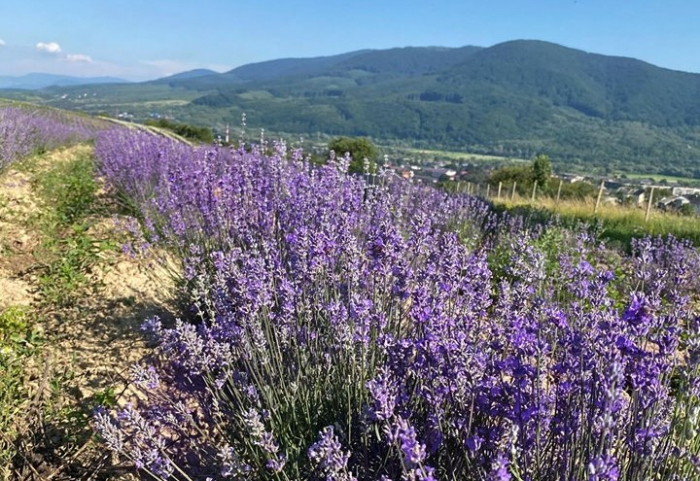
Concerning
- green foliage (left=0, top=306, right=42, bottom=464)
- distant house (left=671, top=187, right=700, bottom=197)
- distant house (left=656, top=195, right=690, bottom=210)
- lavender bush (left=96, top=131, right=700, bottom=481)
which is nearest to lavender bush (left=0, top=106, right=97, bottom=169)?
green foliage (left=0, top=306, right=42, bottom=464)

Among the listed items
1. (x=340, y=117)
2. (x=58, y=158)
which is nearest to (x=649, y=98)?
(x=340, y=117)

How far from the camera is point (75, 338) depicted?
363cm

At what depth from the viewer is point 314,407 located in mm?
2090

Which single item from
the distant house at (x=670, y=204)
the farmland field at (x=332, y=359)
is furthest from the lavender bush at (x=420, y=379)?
the distant house at (x=670, y=204)

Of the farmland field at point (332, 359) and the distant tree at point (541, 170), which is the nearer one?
the farmland field at point (332, 359)

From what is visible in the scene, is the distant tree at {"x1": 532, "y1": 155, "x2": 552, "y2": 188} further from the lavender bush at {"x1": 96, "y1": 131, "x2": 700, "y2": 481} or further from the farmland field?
the lavender bush at {"x1": 96, "y1": 131, "x2": 700, "y2": 481}

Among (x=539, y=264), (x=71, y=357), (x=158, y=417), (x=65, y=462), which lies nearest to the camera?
(x=539, y=264)

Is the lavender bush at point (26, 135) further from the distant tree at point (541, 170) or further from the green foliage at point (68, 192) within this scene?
the distant tree at point (541, 170)

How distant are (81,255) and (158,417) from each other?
3.57m

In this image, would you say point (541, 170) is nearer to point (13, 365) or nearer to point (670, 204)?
point (670, 204)

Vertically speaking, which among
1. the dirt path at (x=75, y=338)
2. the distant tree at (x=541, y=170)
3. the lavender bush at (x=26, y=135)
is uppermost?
the lavender bush at (x=26, y=135)

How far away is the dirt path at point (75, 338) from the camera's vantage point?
2.56 meters

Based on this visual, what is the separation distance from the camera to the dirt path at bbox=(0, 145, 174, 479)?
2.56 m

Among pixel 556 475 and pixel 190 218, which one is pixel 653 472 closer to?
pixel 556 475
